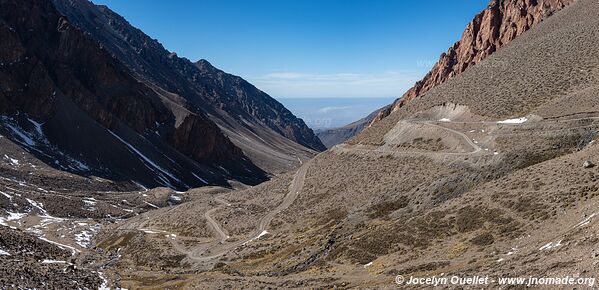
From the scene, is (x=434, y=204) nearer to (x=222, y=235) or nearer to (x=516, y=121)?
(x=516, y=121)

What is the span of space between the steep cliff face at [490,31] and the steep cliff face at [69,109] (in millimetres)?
104117

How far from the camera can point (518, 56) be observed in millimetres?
93375

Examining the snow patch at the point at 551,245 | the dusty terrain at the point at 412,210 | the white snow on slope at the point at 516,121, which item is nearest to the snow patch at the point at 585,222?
the dusty terrain at the point at 412,210

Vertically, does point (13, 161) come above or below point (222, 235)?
above

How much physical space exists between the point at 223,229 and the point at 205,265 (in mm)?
13720

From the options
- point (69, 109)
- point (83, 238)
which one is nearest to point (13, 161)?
point (69, 109)

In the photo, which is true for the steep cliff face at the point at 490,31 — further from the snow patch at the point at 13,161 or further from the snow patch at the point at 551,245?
the snow patch at the point at 13,161

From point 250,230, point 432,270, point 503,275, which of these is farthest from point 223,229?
point 503,275

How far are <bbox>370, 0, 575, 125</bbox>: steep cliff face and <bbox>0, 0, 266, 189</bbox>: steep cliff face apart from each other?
10412 centimetres

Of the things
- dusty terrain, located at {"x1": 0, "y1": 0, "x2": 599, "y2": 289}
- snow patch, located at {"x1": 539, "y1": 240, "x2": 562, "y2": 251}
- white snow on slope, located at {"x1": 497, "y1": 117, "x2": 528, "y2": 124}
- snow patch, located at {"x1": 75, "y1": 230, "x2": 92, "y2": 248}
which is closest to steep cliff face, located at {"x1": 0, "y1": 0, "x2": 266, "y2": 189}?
dusty terrain, located at {"x1": 0, "y1": 0, "x2": 599, "y2": 289}

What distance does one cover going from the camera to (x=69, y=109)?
6535 inches

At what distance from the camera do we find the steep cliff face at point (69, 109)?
5901 inches

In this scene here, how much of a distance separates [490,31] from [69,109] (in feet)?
503

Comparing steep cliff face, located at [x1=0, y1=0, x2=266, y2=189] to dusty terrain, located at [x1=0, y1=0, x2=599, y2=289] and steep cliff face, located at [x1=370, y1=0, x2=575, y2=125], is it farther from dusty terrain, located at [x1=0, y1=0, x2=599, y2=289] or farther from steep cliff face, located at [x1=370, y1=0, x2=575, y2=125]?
steep cliff face, located at [x1=370, y1=0, x2=575, y2=125]
